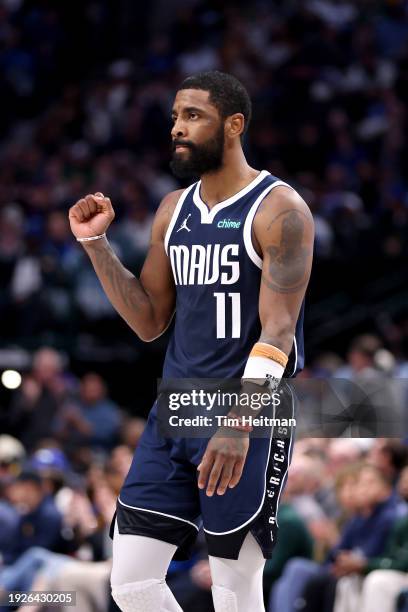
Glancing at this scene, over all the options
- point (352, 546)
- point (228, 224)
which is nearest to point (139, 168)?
point (352, 546)

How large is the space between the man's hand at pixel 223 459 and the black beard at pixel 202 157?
1032mm

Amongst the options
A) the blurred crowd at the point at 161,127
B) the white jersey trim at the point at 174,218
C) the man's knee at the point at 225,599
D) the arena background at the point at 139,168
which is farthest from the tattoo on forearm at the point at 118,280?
the blurred crowd at the point at 161,127

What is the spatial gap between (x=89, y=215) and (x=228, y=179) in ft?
1.90

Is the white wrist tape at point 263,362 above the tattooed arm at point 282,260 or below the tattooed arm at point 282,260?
below

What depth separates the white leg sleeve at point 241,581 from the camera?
181 inches

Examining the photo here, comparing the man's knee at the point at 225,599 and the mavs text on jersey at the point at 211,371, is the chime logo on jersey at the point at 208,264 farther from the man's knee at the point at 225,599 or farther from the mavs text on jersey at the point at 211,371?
the man's knee at the point at 225,599

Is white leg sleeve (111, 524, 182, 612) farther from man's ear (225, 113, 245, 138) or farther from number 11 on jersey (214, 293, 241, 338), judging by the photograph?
man's ear (225, 113, 245, 138)

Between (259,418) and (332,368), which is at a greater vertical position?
(332,368)

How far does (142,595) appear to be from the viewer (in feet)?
15.3

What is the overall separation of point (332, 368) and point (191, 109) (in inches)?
269

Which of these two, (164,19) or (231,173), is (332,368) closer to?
(231,173)

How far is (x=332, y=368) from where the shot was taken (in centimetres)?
1140

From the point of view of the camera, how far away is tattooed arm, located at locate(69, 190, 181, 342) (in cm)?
500

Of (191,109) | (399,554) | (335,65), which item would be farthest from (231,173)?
(335,65)
